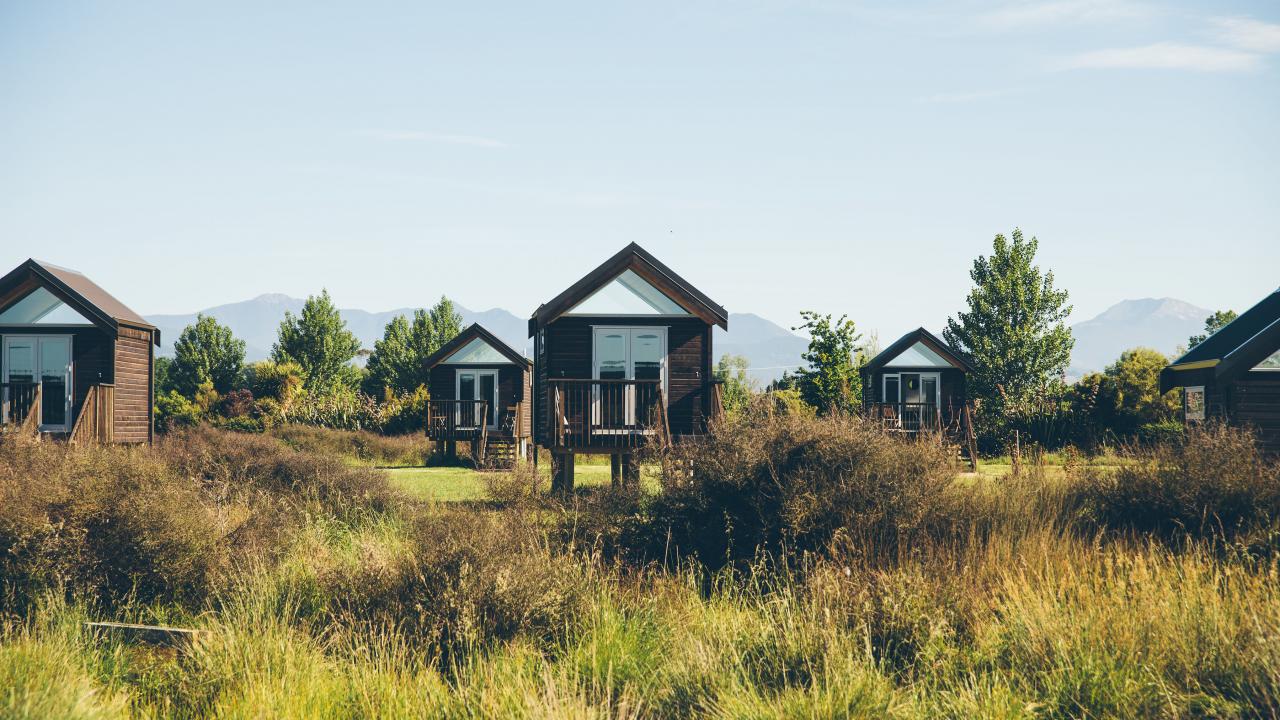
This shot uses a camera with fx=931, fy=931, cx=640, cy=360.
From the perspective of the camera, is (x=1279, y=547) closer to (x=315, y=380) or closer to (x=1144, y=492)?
(x=1144, y=492)

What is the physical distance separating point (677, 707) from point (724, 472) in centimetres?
368

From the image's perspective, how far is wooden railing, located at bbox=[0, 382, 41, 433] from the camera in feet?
64.7

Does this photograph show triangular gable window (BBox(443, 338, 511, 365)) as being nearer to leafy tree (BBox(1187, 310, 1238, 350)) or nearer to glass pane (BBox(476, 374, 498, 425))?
glass pane (BBox(476, 374, 498, 425))

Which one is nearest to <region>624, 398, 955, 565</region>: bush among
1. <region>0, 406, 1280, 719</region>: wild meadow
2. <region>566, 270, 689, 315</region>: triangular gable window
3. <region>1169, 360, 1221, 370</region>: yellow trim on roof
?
<region>0, 406, 1280, 719</region>: wild meadow

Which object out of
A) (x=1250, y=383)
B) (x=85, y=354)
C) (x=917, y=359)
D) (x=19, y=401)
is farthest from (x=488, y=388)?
(x=1250, y=383)

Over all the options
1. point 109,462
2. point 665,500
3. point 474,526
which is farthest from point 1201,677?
point 109,462

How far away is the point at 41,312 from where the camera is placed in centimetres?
2136

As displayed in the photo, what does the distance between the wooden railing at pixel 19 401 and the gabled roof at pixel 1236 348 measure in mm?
25532

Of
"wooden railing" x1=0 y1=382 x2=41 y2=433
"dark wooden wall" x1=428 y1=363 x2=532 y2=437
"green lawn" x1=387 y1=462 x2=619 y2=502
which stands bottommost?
"green lawn" x1=387 y1=462 x2=619 y2=502

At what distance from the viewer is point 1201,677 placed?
641 centimetres

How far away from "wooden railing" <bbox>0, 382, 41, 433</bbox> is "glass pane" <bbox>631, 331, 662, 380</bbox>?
1255 centimetres

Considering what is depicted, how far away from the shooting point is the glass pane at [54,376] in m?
21.2

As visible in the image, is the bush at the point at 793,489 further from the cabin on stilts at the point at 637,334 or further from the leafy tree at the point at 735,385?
the cabin on stilts at the point at 637,334

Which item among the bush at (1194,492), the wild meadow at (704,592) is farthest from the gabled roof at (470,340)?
the bush at (1194,492)
